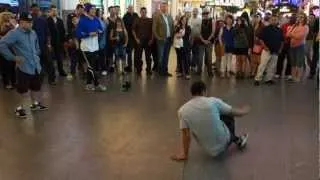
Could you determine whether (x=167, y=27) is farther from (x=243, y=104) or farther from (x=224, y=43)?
(x=243, y=104)

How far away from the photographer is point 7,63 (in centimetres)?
1130

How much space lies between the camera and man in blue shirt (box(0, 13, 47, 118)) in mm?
7953

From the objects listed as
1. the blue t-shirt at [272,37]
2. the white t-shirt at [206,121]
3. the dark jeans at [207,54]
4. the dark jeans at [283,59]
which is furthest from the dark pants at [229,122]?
the dark jeans at [207,54]

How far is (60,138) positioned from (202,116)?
7.35 feet

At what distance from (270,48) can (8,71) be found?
596 cm

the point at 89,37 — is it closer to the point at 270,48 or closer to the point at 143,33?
the point at 143,33

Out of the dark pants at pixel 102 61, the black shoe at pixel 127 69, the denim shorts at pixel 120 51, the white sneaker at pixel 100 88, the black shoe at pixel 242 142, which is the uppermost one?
the denim shorts at pixel 120 51

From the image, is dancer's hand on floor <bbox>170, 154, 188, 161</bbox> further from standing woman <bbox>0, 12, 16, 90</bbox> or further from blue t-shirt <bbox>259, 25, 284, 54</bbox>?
blue t-shirt <bbox>259, 25, 284, 54</bbox>

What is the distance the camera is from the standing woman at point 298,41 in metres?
12.1

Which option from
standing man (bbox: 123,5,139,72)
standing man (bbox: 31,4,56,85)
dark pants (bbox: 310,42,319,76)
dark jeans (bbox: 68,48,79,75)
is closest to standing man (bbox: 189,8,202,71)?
standing man (bbox: 123,5,139,72)

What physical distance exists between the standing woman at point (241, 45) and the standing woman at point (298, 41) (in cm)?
105

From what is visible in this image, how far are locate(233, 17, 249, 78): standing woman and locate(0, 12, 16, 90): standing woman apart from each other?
5.27 metres

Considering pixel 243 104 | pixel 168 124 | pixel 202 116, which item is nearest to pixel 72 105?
pixel 168 124

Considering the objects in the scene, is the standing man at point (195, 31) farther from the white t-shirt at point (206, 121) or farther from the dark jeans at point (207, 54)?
the white t-shirt at point (206, 121)
